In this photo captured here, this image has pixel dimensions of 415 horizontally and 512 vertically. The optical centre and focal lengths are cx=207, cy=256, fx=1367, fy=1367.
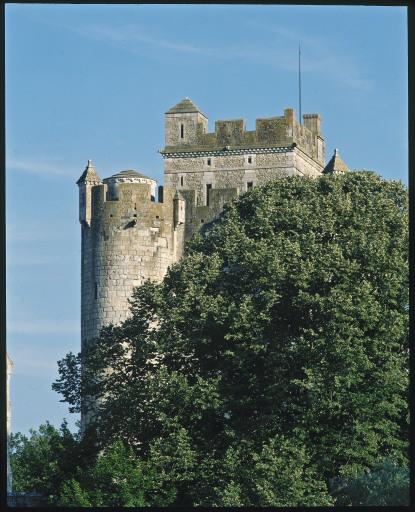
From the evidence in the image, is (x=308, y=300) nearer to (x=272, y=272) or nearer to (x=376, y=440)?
(x=272, y=272)

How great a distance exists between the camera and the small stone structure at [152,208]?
51062mm

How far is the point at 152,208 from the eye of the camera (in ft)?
171

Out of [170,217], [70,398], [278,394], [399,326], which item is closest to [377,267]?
[399,326]

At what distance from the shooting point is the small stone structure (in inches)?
2010

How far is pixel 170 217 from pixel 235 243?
14801mm

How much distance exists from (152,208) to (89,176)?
323cm

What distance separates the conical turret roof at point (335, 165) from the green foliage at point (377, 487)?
Answer: 24.6 m

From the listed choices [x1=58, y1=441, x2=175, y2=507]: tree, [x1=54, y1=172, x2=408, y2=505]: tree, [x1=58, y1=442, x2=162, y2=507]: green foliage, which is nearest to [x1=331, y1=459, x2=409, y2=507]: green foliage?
[x1=54, y1=172, x2=408, y2=505]: tree

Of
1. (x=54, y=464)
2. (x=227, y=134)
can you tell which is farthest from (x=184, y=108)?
(x=54, y=464)

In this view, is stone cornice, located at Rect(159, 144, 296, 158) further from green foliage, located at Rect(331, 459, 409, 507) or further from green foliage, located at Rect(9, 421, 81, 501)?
green foliage, located at Rect(331, 459, 409, 507)

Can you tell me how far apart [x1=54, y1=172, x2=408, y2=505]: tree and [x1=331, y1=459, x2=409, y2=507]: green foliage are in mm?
400

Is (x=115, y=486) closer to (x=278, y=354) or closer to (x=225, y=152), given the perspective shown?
(x=278, y=354)

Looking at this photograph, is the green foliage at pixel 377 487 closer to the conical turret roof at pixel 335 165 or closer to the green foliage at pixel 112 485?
the green foliage at pixel 112 485

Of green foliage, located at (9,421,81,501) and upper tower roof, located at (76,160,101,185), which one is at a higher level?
upper tower roof, located at (76,160,101,185)
